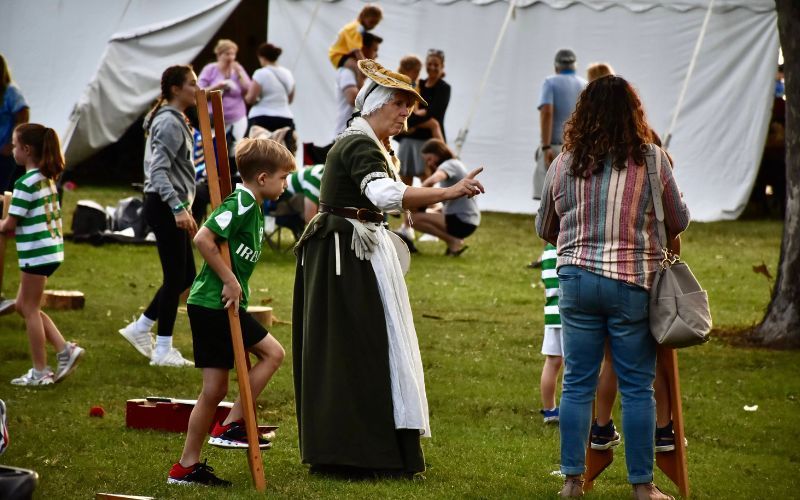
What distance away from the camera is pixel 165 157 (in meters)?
8.14

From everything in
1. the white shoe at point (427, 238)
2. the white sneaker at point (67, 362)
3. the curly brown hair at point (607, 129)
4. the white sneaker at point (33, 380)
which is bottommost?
the white shoe at point (427, 238)

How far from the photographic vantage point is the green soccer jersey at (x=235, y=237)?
5.37m

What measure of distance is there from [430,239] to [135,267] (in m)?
3.94

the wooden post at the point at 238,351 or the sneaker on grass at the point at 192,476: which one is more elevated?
the wooden post at the point at 238,351

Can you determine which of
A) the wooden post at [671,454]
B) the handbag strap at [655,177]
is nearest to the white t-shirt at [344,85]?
the wooden post at [671,454]

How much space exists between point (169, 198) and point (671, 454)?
12.4 feet

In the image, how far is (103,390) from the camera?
7.65 metres

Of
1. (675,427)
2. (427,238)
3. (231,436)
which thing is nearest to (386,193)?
(231,436)

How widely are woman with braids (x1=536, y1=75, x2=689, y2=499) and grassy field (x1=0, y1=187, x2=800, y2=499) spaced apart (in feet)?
1.85

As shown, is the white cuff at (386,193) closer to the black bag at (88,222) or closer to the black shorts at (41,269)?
the black shorts at (41,269)

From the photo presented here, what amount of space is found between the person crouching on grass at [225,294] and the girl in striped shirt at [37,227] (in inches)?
93.8

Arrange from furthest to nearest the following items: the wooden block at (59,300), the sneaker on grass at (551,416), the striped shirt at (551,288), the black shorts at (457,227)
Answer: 1. the black shorts at (457,227)
2. the wooden block at (59,300)
3. the sneaker on grass at (551,416)
4. the striped shirt at (551,288)

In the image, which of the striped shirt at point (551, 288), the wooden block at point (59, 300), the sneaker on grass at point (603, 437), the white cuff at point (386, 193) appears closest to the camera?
the white cuff at point (386, 193)

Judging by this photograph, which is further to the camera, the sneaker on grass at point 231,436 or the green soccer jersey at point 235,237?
the sneaker on grass at point 231,436
